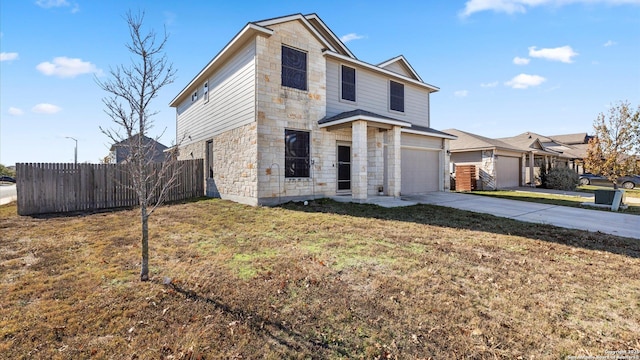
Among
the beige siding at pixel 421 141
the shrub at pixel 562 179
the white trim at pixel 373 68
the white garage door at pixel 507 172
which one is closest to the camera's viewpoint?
the white trim at pixel 373 68

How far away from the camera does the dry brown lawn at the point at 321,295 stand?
2316 millimetres

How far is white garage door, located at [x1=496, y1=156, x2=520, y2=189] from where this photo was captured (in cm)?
1927

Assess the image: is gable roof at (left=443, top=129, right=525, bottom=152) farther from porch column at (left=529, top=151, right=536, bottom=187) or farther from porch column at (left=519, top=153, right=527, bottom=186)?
porch column at (left=529, top=151, right=536, bottom=187)

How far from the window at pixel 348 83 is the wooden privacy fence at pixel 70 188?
7.43 metres

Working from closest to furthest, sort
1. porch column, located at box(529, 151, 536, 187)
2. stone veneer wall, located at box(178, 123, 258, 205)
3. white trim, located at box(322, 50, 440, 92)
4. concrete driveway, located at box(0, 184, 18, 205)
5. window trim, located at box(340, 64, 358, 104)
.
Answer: stone veneer wall, located at box(178, 123, 258, 205) → white trim, located at box(322, 50, 440, 92) → window trim, located at box(340, 64, 358, 104) → concrete driveway, located at box(0, 184, 18, 205) → porch column, located at box(529, 151, 536, 187)

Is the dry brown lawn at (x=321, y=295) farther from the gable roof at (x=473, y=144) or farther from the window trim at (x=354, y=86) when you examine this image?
the gable roof at (x=473, y=144)

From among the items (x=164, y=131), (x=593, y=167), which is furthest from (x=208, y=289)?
(x=593, y=167)

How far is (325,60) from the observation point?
37.0 ft

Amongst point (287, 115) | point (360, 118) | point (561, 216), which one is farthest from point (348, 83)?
point (561, 216)

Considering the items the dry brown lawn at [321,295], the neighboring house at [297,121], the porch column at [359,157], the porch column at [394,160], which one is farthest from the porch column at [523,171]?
the dry brown lawn at [321,295]

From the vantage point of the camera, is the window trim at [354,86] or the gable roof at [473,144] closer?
the window trim at [354,86]

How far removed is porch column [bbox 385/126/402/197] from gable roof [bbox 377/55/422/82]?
4.87m

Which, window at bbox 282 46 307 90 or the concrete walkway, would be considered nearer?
the concrete walkway

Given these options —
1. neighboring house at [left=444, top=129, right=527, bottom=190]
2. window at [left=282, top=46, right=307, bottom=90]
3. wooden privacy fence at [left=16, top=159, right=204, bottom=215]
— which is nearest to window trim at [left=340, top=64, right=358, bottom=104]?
window at [left=282, top=46, right=307, bottom=90]
